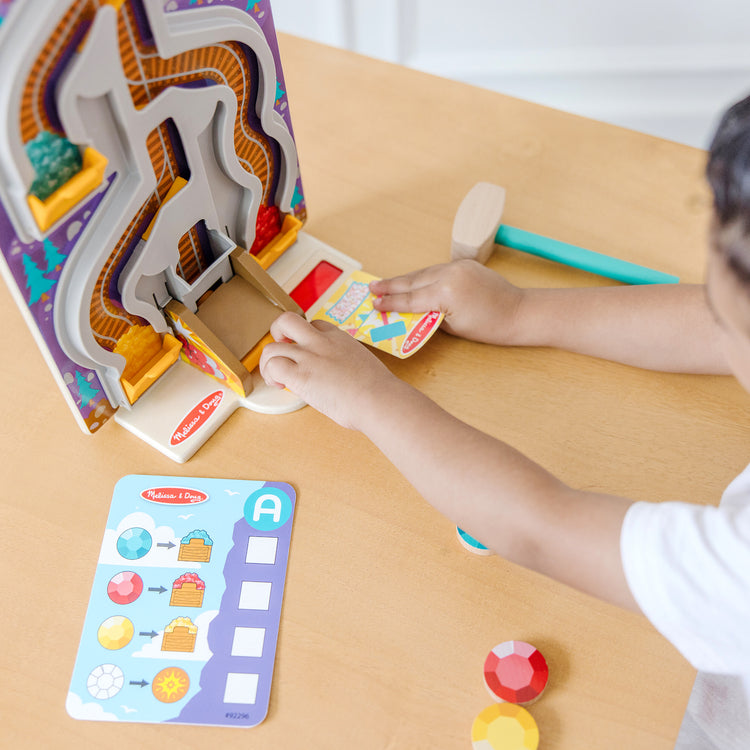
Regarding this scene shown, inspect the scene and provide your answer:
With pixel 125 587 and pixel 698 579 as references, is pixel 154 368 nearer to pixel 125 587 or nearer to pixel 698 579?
pixel 125 587

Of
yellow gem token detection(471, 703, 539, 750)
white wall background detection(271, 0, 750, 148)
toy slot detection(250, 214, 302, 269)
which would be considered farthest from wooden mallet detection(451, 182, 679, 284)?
white wall background detection(271, 0, 750, 148)

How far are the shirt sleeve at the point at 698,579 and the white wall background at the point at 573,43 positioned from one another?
1.21 meters

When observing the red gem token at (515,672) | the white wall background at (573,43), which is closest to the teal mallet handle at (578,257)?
the red gem token at (515,672)

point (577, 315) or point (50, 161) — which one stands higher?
point (50, 161)

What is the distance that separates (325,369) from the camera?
23.6 inches

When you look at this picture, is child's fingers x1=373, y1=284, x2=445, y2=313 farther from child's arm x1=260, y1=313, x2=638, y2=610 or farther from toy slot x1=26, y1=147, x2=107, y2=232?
toy slot x1=26, y1=147, x2=107, y2=232

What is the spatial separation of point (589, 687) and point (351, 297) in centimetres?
36

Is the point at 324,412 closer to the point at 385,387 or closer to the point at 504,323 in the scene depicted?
the point at 385,387

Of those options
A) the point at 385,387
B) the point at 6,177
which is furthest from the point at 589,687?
the point at 6,177

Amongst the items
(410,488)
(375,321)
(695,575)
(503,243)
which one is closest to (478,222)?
(503,243)

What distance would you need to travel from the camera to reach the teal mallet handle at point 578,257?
0.69 metres

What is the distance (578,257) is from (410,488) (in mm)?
278

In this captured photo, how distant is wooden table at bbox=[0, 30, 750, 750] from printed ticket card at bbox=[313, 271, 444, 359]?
0.07 feet

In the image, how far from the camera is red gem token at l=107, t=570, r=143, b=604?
1.75ft
